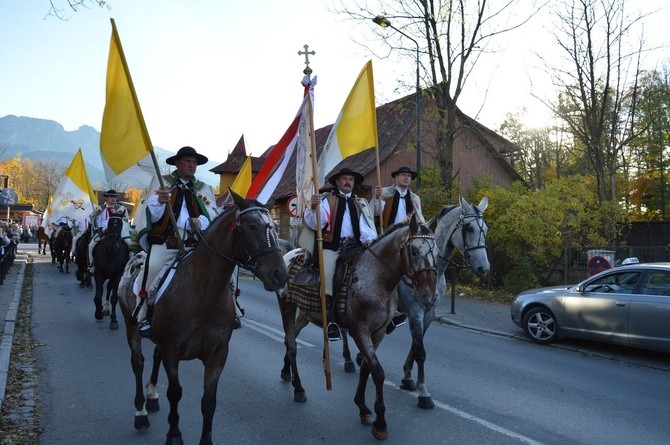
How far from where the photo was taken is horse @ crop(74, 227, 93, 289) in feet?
55.6

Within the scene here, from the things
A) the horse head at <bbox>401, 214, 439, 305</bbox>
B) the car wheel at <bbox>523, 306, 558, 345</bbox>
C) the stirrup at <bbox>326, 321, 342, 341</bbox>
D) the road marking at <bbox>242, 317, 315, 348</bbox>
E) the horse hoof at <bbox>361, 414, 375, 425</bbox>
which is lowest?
the horse hoof at <bbox>361, 414, 375, 425</bbox>

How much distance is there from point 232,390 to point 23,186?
92862 mm

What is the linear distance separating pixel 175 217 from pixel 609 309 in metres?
8.04

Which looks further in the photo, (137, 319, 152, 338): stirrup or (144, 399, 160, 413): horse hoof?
(144, 399, 160, 413): horse hoof

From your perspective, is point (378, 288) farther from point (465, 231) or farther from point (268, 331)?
point (268, 331)

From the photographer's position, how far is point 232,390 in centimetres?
688

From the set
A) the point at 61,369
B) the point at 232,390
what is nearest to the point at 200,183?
the point at 232,390

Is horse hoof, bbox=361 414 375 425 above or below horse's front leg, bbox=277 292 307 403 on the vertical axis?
below

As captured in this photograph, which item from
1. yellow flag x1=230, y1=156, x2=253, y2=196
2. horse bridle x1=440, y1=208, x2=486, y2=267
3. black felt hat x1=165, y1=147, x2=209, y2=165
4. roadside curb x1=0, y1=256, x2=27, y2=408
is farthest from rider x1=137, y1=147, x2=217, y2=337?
yellow flag x1=230, y1=156, x2=253, y2=196

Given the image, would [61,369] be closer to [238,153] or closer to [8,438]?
[8,438]

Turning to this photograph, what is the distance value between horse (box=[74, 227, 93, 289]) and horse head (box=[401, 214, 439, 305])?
44.7ft

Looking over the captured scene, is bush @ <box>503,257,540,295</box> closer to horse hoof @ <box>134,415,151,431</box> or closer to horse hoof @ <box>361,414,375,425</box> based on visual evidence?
horse hoof @ <box>361,414,375,425</box>

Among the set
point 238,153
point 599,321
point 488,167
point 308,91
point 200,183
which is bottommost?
point 599,321

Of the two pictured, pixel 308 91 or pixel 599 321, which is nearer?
pixel 308 91
